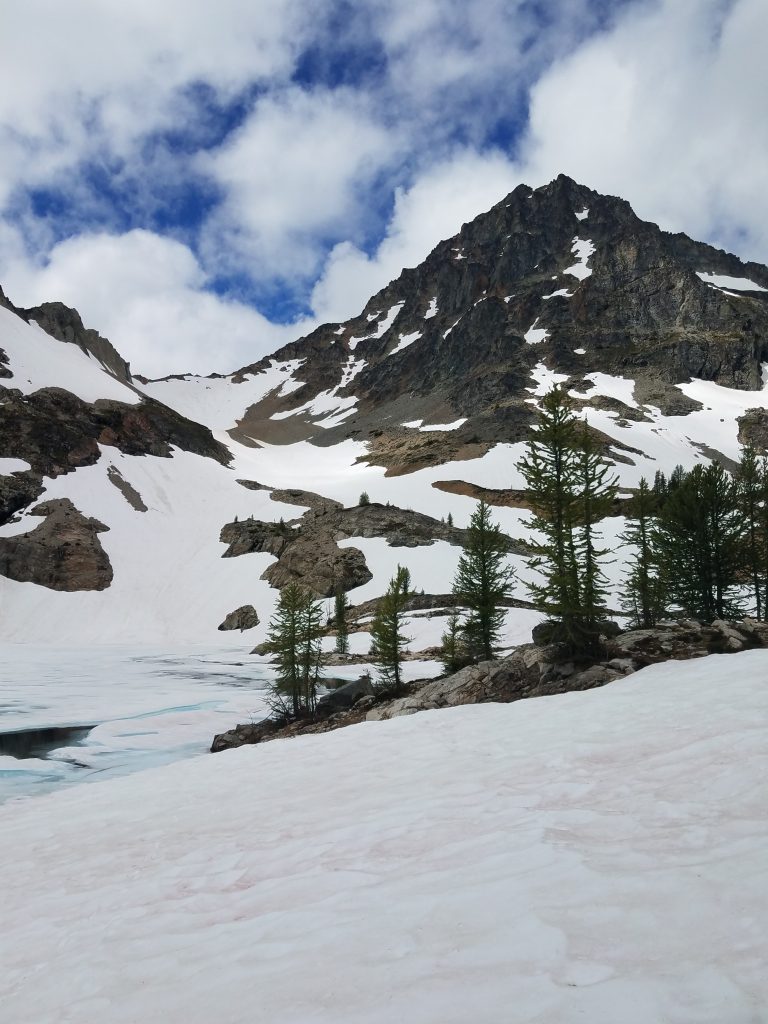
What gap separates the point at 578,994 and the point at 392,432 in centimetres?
12958

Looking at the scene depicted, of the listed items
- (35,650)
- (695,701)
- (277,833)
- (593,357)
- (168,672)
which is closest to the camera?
(277,833)

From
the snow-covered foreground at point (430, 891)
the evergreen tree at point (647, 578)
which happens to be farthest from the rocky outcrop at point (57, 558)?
the snow-covered foreground at point (430, 891)

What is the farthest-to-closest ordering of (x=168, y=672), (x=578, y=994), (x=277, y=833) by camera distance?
(x=168, y=672) < (x=277, y=833) < (x=578, y=994)

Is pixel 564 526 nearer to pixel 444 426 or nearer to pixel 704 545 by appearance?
pixel 704 545

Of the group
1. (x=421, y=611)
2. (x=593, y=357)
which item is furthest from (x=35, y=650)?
(x=593, y=357)

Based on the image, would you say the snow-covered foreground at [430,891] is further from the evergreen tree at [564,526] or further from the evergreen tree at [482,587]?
the evergreen tree at [482,587]

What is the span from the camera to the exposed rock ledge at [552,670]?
1473 cm

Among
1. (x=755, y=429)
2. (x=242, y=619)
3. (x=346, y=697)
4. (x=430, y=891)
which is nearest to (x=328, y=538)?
(x=242, y=619)

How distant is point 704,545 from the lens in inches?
995

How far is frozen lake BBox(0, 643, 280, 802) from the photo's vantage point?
15.9 m

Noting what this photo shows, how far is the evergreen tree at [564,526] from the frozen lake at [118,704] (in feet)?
37.5

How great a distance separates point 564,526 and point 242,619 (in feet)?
126

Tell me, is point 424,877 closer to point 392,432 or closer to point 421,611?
point 421,611

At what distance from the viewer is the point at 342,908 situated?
3.91 meters
